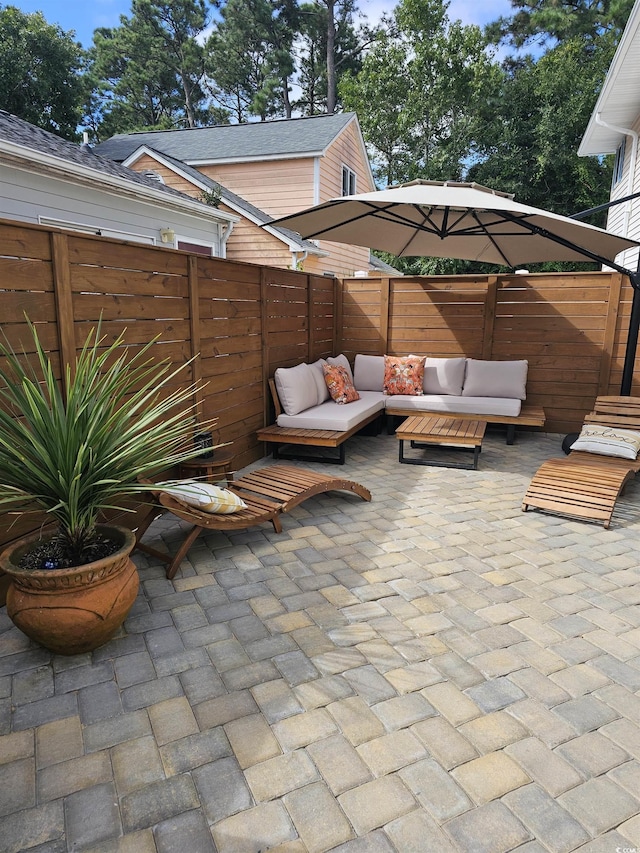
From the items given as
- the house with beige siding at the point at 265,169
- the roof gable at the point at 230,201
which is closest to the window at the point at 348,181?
the house with beige siding at the point at 265,169

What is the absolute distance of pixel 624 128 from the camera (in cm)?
970

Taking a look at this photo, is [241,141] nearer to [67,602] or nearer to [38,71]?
[38,71]

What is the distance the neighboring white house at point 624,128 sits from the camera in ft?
25.0

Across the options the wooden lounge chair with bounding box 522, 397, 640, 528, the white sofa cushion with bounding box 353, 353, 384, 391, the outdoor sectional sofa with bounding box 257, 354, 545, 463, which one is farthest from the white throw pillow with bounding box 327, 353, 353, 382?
the wooden lounge chair with bounding box 522, 397, 640, 528

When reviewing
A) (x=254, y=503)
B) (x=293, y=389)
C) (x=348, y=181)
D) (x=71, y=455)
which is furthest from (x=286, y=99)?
(x=71, y=455)

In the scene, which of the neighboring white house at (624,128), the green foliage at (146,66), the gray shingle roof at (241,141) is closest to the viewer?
the neighboring white house at (624,128)

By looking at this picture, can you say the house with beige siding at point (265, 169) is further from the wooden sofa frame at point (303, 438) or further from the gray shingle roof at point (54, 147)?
the wooden sofa frame at point (303, 438)

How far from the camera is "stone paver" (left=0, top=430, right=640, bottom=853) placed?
5.10 ft

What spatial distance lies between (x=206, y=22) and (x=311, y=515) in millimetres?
25764

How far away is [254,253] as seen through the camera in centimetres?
1116

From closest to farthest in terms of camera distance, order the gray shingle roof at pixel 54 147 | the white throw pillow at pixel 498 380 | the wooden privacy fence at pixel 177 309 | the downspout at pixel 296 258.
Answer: the wooden privacy fence at pixel 177 309 → the gray shingle roof at pixel 54 147 → the white throw pillow at pixel 498 380 → the downspout at pixel 296 258

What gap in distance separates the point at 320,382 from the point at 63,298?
3.41 metres

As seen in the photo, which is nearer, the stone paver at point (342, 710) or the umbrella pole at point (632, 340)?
the stone paver at point (342, 710)

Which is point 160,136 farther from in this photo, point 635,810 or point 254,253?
point 635,810
